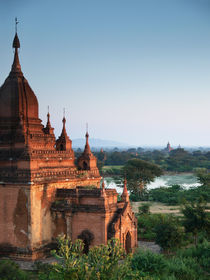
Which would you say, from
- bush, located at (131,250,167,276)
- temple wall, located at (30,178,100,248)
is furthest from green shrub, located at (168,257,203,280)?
temple wall, located at (30,178,100,248)

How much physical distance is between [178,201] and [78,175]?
29.2 meters

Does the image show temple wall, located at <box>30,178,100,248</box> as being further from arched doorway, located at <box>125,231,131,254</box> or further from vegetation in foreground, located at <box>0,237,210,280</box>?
arched doorway, located at <box>125,231,131,254</box>

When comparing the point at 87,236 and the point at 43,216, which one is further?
the point at 43,216

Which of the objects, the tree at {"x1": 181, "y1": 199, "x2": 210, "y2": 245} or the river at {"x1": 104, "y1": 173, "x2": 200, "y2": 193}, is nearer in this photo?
the tree at {"x1": 181, "y1": 199, "x2": 210, "y2": 245}

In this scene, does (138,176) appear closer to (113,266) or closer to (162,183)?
(162,183)

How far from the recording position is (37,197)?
22969 millimetres

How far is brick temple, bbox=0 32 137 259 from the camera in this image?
74.4 feet

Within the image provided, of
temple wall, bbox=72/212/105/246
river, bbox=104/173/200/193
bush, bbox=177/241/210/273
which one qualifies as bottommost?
river, bbox=104/173/200/193

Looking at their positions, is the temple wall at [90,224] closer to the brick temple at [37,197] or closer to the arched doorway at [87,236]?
the brick temple at [37,197]

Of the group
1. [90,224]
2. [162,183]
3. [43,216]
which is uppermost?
[43,216]

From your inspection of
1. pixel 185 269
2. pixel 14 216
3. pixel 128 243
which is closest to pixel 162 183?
pixel 128 243

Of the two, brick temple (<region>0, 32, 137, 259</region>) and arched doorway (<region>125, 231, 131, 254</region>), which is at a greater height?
brick temple (<region>0, 32, 137, 259</region>)

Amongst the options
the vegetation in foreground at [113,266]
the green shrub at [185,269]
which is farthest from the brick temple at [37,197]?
the green shrub at [185,269]

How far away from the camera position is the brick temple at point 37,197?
22672 mm
